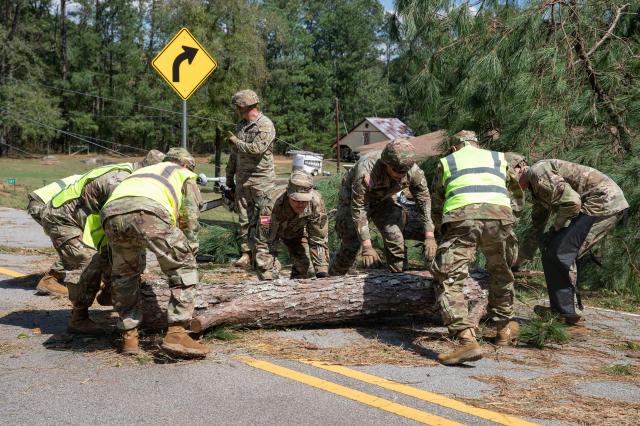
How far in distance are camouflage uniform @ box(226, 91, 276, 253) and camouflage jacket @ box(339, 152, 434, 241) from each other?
175cm

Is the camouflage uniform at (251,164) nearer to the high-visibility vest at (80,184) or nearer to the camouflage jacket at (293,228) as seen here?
the camouflage jacket at (293,228)

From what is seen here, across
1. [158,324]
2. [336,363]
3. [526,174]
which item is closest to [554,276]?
[526,174]

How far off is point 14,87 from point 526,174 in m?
41.6

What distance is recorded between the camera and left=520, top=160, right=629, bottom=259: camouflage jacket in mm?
5668

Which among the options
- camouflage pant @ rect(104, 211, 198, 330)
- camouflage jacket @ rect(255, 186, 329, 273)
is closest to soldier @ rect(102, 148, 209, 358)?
camouflage pant @ rect(104, 211, 198, 330)

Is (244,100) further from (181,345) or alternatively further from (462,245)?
(181,345)

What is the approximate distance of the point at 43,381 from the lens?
4.19 metres

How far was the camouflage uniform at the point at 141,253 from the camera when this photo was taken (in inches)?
178

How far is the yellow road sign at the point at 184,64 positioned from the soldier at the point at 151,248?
4414mm

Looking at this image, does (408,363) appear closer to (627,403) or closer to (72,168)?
(627,403)

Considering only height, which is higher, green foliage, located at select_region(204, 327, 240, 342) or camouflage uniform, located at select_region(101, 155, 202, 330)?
camouflage uniform, located at select_region(101, 155, 202, 330)

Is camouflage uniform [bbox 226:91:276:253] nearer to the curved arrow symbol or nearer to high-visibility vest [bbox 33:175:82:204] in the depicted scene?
the curved arrow symbol

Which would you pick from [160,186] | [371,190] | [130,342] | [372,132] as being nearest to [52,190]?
[160,186]

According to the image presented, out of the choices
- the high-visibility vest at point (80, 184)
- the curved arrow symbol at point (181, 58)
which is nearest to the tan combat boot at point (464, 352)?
the high-visibility vest at point (80, 184)
